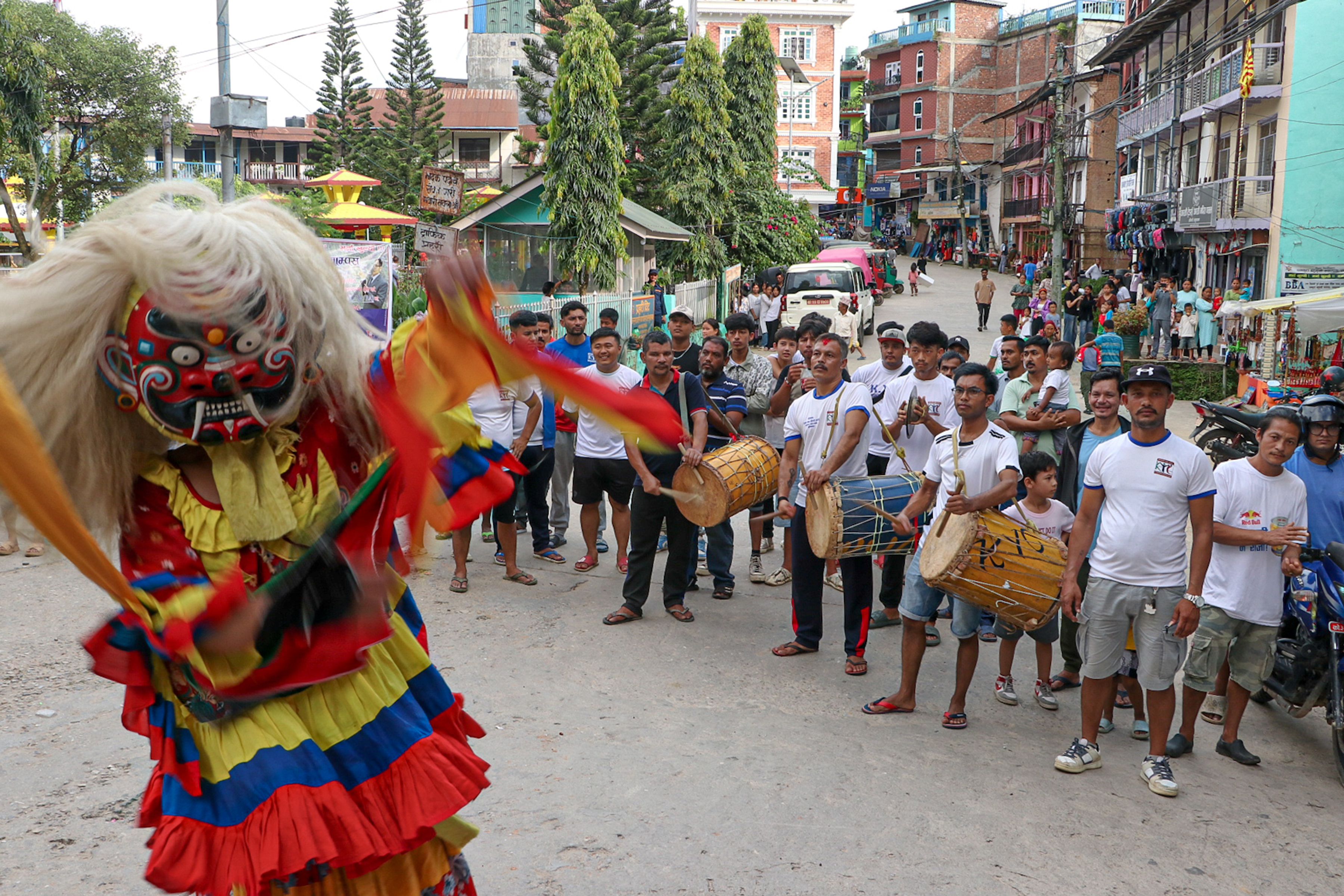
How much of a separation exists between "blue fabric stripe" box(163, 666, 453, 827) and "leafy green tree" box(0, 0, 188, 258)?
2552cm

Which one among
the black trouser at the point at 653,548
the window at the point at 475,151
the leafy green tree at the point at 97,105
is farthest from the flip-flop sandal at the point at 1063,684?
the window at the point at 475,151

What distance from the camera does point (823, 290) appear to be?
22.1 meters

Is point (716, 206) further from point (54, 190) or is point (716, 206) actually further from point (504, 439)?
point (504, 439)

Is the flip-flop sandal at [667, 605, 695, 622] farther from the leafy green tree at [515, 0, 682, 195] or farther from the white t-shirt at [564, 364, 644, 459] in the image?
the leafy green tree at [515, 0, 682, 195]

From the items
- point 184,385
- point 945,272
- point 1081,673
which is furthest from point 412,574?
point 945,272

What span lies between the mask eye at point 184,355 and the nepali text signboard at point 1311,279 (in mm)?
16674

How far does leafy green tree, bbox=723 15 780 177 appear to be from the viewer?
98.1 ft

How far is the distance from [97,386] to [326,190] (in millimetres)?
19499

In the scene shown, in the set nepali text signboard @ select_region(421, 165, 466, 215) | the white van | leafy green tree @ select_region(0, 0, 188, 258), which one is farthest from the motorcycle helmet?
leafy green tree @ select_region(0, 0, 188, 258)

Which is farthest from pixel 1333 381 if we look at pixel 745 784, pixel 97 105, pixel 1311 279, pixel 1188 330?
pixel 97 105

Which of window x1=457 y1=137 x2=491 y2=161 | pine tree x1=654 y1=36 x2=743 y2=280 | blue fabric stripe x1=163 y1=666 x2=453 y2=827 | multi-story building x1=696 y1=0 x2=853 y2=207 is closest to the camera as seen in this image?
blue fabric stripe x1=163 y1=666 x2=453 y2=827

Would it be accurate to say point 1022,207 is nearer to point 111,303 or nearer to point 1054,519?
point 1054,519

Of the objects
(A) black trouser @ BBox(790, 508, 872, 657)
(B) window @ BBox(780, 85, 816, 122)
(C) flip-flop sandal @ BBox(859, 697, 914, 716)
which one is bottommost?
(C) flip-flop sandal @ BBox(859, 697, 914, 716)

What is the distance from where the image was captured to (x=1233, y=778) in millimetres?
4668
